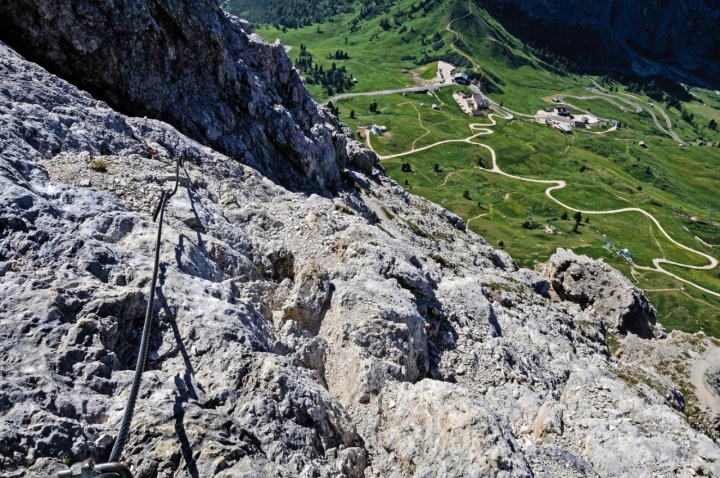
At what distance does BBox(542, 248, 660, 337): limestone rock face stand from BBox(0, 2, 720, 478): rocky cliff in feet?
121

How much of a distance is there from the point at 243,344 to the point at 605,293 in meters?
89.8

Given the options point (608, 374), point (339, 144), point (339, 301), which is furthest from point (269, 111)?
point (608, 374)

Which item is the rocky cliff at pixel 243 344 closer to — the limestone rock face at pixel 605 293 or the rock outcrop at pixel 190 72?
the rock outcrop at pixel 190 72

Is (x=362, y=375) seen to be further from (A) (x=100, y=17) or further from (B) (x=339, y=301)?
(A) (x=100, y=17)

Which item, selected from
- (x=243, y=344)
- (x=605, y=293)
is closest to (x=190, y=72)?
(x=243, y=344)

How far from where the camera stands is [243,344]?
22.1m

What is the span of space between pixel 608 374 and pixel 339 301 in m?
32.3

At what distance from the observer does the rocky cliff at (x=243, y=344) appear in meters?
16.4

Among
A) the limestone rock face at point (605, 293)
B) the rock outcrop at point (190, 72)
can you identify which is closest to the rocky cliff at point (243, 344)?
the rock outcrop at point (190, 72)

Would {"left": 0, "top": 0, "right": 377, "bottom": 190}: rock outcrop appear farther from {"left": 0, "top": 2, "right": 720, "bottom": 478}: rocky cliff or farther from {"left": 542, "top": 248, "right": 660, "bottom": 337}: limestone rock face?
{"left": 542, "top": 248, "right": 660, "bottom": 337}: limestone rock face

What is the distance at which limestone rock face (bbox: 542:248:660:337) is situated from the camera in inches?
3482

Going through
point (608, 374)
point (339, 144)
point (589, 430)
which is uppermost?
point (339, 144)

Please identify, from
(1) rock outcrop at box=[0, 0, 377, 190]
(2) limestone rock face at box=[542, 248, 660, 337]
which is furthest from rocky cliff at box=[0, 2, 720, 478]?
(2) limestone rock face at box=[542, 248, 660, 337]

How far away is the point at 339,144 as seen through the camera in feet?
286
